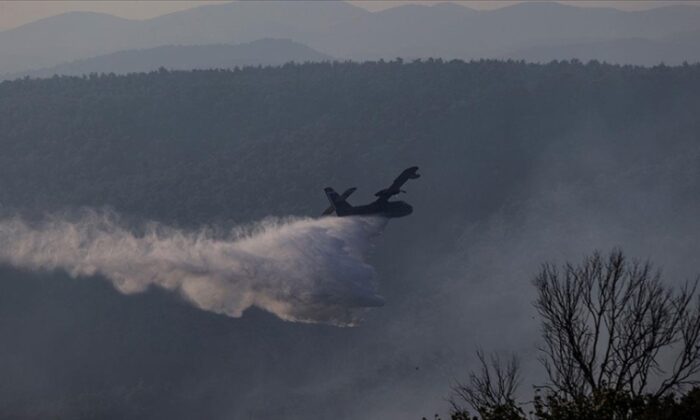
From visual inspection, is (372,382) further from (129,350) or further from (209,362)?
(129,350)

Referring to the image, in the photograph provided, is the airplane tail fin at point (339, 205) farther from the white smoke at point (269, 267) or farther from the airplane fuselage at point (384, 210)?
the white smoke at point (269, 267)

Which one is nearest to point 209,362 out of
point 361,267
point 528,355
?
point 528,355

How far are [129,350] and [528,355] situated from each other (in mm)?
59376

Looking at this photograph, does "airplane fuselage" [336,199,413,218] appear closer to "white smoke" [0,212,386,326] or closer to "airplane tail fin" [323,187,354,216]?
"airplane tail fin" [323,187,354,216]

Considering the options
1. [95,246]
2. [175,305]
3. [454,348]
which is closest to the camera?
[95,246]

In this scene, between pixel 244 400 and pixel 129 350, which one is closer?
pixel 244 400

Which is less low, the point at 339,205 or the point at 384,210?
the point at 339,205

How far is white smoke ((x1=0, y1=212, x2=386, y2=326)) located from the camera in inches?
3147

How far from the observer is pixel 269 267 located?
269 ft

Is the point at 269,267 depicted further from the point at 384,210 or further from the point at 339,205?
the point at 384,210

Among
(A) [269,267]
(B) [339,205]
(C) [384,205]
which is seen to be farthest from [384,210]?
(A) [269,267]

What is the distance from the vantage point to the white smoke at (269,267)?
79.9 m

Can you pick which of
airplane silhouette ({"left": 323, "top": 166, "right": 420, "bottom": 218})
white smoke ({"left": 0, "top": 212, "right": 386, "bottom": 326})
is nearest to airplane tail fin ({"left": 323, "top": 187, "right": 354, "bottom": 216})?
airplane silhouette ({"left": 323, "top": 166, "right": 420, "bottom": 218})

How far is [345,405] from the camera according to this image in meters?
168
